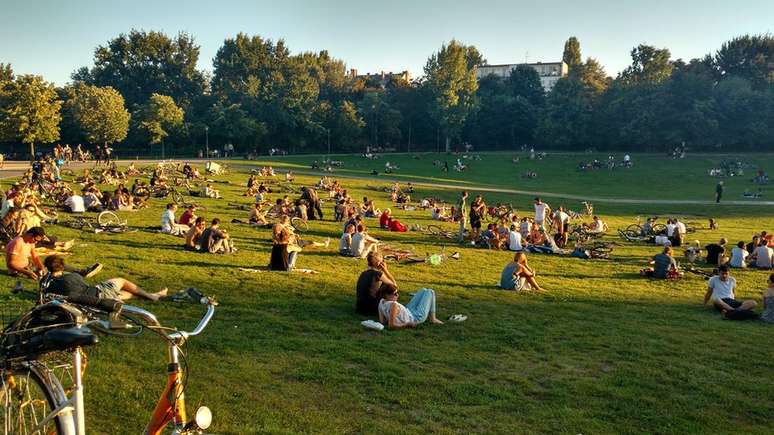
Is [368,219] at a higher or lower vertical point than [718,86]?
lower

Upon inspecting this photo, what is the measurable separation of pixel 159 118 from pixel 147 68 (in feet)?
104

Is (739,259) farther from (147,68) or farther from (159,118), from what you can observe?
(147,68)

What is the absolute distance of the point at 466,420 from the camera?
277 inches

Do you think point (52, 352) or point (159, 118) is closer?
point (52, 352)

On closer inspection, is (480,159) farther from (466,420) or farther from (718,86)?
(466,420)

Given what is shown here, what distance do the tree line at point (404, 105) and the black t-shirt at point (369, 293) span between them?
196ft

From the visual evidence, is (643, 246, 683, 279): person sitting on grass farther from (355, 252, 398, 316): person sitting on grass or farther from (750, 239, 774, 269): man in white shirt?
(355, 252, 398, 316): person sitting on grass

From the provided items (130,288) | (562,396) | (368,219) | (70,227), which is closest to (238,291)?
(130,288)

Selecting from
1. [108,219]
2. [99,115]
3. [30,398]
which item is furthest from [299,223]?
[99,115]

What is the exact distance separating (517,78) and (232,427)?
99511mm

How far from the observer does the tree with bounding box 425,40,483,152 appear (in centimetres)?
8562

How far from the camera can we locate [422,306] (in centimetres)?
1123

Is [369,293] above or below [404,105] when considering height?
below

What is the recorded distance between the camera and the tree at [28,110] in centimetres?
5403
